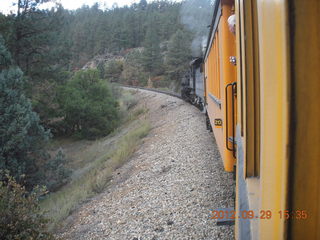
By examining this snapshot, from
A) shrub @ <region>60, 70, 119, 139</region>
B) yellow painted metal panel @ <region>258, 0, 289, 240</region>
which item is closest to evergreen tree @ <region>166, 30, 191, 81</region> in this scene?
shrub @ <region>60, 70, 119, 139</region>

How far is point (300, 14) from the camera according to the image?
881mm

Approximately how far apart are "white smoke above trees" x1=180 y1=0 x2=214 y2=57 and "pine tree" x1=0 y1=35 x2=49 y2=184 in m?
37.6

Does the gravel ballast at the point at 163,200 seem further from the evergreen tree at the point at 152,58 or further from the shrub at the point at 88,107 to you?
the evergreen tree at the point at 152,58

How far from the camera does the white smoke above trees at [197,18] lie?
52438mm

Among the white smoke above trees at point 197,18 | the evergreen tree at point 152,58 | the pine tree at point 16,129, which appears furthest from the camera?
the evergreen tree at point 152,58

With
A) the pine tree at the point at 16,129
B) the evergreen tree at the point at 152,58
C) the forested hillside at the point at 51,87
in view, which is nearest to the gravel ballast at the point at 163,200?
the forested hillside at the point at 51,87

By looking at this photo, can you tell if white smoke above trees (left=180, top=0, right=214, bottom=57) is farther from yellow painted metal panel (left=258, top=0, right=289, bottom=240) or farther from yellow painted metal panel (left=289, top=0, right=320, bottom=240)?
yellow painted metal panel (left=289, top=0, right=320, bottom=240)

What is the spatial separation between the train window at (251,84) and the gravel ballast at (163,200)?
3.22 metres

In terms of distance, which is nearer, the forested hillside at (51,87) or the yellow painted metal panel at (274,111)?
the yellow painted metal panel at (274,111)

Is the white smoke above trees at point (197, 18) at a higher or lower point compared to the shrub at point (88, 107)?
higher

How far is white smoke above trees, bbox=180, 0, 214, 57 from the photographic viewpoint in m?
52.4

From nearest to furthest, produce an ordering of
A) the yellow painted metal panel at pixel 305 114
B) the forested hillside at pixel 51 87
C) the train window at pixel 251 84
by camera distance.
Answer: the yellow painted metal panel at pixel 305 114, the train window at pixel 251 84, the forested hillside at pixel 51 87

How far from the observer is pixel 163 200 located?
6301 millimetres

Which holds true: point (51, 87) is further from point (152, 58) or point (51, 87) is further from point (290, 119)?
point (152, 58)
